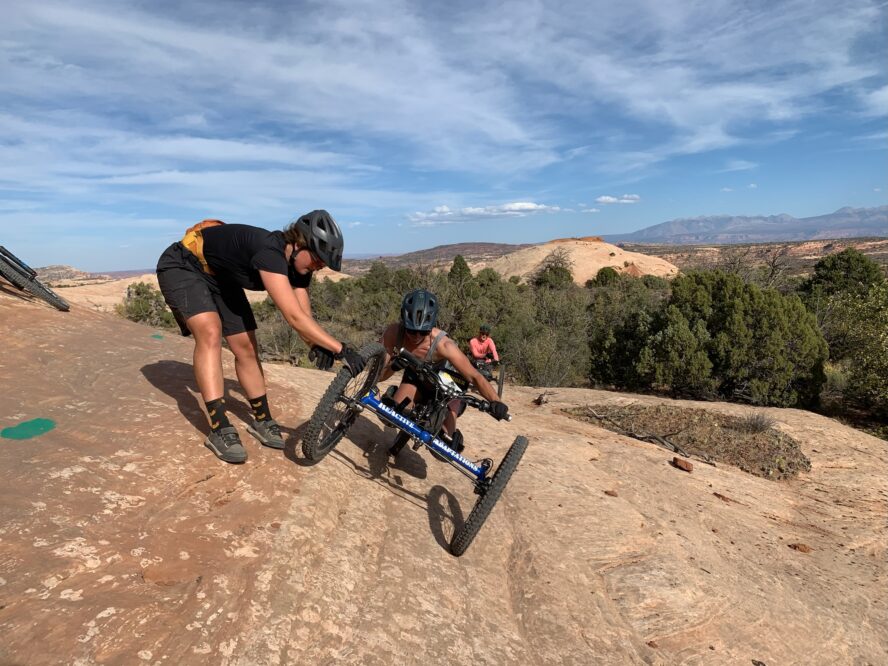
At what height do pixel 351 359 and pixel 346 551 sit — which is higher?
pixel 351 359

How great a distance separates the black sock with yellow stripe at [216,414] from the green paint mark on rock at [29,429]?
1.10 metres

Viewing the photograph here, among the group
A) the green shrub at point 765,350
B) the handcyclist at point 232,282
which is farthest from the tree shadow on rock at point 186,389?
the green shrub at point 765,350

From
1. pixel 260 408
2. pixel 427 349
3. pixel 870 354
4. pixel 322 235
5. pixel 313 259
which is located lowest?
pixel 870 354

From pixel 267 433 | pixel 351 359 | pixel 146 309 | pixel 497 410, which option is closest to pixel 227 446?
pixel 267 433

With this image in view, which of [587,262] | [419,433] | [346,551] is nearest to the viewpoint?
[346,551]

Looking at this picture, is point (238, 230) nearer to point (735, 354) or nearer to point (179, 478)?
point (179, 478)

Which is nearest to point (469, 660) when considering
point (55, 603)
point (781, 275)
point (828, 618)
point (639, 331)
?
point (55, 603)

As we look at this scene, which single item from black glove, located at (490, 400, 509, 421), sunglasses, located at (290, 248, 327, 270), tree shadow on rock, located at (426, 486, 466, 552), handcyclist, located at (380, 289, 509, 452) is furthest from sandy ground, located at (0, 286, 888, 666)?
sunglasses, located at (290, 248, 327, 270)

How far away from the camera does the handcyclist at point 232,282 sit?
133 inches

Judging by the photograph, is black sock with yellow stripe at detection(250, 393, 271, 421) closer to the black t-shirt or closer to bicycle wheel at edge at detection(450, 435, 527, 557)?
the black t-shirt

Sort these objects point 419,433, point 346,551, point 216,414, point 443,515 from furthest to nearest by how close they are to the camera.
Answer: point 443,515 < point 419,433 < point 216,414 < point 346,551

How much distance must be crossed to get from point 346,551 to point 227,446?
1225 mm

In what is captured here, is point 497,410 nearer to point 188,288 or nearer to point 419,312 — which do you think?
point 419,312

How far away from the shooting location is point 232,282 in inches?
151
